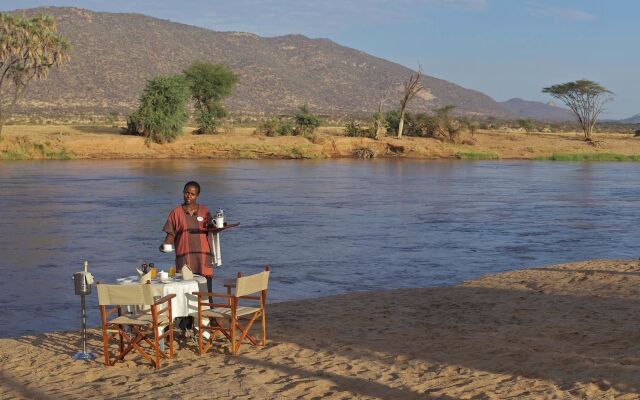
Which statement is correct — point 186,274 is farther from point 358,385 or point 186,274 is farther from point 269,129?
point 269,129

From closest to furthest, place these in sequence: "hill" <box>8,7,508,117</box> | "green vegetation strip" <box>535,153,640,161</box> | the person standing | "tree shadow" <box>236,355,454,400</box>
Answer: "tree shadow" <box>236,355,454,400</box>
the person standing
"green vegetation strip" <box>535,153,640,161</box>
"hill" <box>8,7,508,117</box>

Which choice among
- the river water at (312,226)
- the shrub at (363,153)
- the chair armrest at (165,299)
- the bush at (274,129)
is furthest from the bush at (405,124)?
the chair armrest at (165,299)

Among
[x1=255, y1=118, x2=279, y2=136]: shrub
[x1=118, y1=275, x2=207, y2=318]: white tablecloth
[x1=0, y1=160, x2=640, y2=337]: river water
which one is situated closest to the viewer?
[x1=118, y1=275, x2=207, y2=318]: white tablecloth

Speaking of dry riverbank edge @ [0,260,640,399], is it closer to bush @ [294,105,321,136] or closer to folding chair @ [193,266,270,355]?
folding chair @ [193,266,270,355]

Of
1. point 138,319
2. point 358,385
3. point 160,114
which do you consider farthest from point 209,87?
point 358,385

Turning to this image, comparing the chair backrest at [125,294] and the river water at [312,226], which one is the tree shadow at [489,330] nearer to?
the chair backrest at [125,294]

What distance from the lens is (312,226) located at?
22.6m

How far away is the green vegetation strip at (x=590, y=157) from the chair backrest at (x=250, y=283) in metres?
53.2

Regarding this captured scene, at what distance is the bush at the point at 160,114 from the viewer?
53.7 meters

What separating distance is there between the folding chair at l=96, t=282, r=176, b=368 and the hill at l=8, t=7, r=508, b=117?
8991 cm

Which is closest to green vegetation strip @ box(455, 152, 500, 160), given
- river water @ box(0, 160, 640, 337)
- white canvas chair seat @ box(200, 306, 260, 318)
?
river water @ box(0, 160, 640, 337)

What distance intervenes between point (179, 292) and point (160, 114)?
4590 centimetres

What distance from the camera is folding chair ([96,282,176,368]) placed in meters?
8.16

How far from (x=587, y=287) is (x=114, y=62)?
113190 mm
